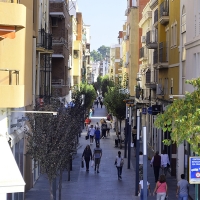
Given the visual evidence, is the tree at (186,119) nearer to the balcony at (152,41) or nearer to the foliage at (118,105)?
the balcony at (152,41)

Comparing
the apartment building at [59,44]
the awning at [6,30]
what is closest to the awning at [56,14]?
the apartment building at [59,44]

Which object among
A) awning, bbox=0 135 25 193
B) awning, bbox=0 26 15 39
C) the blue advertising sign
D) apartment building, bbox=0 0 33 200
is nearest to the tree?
→ the blue advertising sign

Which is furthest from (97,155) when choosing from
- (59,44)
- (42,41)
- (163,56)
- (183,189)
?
(59,44)

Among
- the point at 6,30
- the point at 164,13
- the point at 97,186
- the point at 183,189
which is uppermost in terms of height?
the point at 164,13

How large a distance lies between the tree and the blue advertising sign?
0.20 metres

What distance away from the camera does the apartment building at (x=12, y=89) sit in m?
12.6

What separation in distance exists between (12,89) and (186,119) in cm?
429

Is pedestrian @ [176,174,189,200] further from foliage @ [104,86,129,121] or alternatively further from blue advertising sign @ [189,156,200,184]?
foliage @ [104,86,129,121]

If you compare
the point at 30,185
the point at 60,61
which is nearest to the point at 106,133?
the point at 60,61

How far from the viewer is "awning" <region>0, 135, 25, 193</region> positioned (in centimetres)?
1213

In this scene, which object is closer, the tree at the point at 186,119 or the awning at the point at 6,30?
the tree at the point at 186,119

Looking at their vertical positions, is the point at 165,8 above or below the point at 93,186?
above

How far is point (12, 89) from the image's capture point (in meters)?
16.7

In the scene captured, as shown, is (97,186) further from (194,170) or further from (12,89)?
(194,170)
